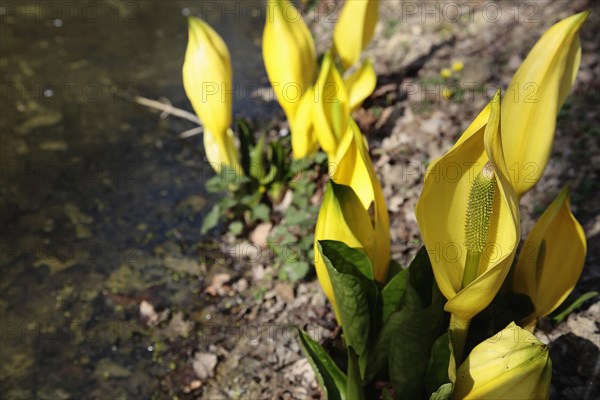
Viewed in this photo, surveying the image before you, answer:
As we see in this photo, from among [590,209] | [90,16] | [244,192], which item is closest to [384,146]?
[244,192]

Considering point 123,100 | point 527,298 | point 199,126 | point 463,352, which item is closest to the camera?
point 463,352

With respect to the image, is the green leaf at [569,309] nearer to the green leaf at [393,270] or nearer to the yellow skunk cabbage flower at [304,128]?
the green leaf at [393,270]

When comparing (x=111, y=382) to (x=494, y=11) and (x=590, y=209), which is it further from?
(x=494, y=11)

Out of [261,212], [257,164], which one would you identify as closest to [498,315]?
[261,212]

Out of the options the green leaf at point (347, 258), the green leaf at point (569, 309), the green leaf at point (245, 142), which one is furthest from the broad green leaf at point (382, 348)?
the green leaf at point (245, 142)

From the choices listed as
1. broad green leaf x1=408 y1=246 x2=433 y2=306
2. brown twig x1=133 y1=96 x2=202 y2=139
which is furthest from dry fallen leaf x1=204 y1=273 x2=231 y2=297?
broad green leaf x1=408 y1=246 x2=433 y2=306

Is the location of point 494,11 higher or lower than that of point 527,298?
higher

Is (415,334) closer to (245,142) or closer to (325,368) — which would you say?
(325,368)
